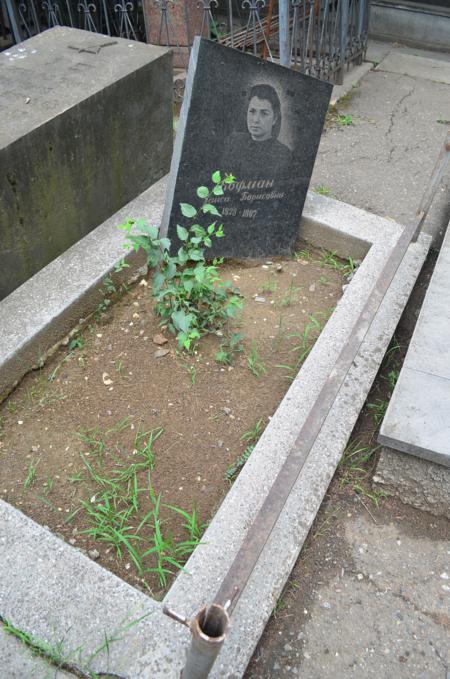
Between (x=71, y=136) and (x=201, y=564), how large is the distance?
1.91m

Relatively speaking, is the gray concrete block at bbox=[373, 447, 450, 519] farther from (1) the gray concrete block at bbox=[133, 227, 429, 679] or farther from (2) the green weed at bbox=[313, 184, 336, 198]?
(2) the green weed at bbox=[313, 184, 336, 198]

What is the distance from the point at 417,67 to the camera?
5.59 m

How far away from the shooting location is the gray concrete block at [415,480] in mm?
1904

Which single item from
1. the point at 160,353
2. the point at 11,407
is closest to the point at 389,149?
the point at 160,353

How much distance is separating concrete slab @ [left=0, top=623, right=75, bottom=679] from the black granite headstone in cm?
181

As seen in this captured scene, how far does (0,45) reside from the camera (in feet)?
17.4

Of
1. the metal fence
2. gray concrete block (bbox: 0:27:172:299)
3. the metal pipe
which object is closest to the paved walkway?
the metal pipe

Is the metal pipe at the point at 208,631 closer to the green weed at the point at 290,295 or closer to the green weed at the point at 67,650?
the green weed at the point at 67,650

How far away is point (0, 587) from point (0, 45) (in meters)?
5.33

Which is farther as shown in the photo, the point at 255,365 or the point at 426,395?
the point at 255,365

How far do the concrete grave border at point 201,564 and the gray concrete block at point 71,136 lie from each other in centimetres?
40

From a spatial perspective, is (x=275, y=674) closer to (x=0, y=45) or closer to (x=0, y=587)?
(x=0, y=587)

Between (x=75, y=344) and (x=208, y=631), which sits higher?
(x=208, y=631)

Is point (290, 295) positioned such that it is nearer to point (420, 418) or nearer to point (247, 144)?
point (247, 144)
